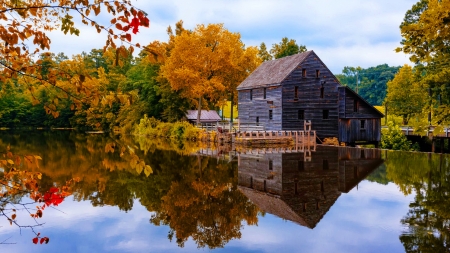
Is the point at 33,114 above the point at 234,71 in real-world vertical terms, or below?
below

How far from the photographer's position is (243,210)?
1324cm

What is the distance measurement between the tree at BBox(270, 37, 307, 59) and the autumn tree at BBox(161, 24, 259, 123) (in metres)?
14.4

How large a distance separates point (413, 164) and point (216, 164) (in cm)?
1249

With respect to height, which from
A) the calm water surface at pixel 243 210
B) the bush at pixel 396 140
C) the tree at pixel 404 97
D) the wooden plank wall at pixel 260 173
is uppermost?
the tree at pixel 404 97

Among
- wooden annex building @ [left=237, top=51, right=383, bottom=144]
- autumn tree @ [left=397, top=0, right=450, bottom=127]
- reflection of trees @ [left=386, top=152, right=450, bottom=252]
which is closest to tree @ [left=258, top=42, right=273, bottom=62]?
wooden annex building @ [left=237, top=51, right=383, bottom=144]

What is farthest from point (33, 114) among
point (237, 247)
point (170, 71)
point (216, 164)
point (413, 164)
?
point (237, 247)

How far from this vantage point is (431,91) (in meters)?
42.7

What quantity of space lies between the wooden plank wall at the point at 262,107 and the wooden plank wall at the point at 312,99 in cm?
95

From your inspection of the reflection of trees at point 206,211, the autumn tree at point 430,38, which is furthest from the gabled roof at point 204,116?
the autumn tree at point 430,38

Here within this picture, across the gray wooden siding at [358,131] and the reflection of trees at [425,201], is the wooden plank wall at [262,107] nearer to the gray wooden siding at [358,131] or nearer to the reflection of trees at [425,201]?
the gray wooden siding at [358,131]

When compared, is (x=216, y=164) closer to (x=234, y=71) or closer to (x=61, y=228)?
(x=61, y=228)

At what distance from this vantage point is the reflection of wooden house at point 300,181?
13512 mm

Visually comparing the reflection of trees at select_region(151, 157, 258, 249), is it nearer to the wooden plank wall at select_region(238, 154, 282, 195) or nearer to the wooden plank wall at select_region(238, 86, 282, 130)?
the wooden plank wall at select_region(238, 154, 282, 195)

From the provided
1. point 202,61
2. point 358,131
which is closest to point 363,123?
point 358,131
